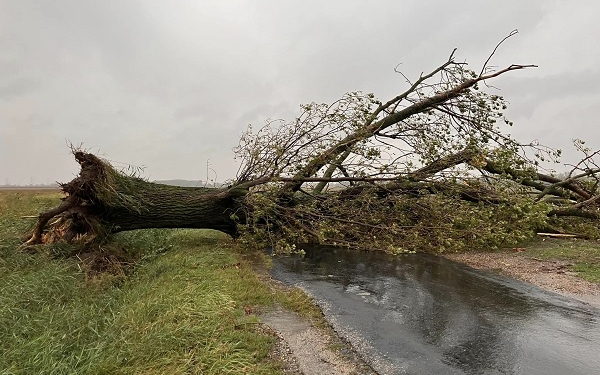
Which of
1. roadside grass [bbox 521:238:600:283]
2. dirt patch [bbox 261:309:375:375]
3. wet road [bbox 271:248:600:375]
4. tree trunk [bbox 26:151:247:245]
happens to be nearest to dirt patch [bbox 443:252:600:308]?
roadside grass [bbox 521:238:600:283]

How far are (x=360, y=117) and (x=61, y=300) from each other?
6550mm

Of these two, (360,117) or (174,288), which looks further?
(360,117)

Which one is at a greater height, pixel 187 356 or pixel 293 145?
pixel 293 145

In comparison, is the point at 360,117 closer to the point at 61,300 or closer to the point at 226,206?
the point at 226,206

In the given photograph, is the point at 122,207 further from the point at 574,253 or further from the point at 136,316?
the point at 574,253

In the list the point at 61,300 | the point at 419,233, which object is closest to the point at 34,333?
the point at 61,300

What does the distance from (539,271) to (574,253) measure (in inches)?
69.1

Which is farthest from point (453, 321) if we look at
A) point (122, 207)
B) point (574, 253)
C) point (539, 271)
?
point (122, 207)

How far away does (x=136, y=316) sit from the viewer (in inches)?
180

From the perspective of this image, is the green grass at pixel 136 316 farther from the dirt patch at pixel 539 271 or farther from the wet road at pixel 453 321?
the dirt patch at pixel 539 271

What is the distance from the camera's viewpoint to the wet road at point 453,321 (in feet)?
13.2

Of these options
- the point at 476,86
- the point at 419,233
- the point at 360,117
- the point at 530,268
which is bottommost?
the point at 530,268

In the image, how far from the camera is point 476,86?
9609 millimetres

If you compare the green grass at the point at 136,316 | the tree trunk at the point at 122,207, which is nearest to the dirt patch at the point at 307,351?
the green grass at the point at 136,316
